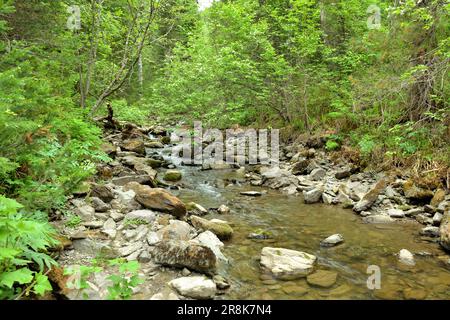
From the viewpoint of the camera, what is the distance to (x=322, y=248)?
18.9 ft

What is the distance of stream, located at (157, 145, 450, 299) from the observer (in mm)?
4352

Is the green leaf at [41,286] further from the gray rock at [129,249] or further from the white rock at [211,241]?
the white rock at [211,241]

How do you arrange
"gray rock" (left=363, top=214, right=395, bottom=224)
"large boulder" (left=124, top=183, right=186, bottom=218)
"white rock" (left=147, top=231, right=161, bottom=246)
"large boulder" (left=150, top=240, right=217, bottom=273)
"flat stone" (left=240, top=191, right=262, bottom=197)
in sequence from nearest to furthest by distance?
1. "large boulder" (left=150, top=240, right=217, bottom=273)
2. "white rock" (left=147, top=231, right=161, bottom=246)
3. "large boulder" (left=124, top=183, right=186, bottom=218)
4. "gray rock" (left=363, top=214, right=395, bottom=224)
5. "flat stone" (left=240, top=191, right=262, bottom=197)

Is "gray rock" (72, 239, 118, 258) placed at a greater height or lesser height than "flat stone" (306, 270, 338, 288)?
greater

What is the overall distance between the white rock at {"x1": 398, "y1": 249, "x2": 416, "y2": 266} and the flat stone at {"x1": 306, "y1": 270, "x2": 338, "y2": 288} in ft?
4.32

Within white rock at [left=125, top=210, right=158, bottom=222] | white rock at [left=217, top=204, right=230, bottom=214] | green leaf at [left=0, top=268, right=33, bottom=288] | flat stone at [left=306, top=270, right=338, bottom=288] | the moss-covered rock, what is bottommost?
flat stone at [left=306, top=270, right=338, bottom=288]

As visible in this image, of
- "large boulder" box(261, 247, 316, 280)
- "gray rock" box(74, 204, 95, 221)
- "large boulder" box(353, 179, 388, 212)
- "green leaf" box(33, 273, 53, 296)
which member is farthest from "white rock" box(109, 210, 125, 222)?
"large boulder" box(353, 179, 388, 212)

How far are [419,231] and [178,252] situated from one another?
16.2 feet

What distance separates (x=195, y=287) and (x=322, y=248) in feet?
9.11

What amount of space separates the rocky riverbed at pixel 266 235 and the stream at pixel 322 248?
2 centimetres

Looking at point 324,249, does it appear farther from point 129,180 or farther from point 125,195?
point 129,180

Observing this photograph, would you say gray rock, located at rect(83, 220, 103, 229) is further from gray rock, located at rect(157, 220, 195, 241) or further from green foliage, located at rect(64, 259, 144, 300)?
green foliage, located at rect(64, 259, 144, 300)

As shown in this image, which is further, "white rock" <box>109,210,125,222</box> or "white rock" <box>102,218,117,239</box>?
"white rock" <box>109,210,125,222</box>

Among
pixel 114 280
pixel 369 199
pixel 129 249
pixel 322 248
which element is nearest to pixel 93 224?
pixel 129 249
